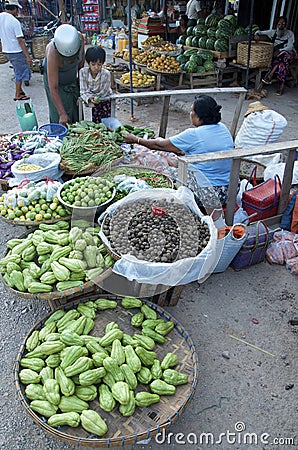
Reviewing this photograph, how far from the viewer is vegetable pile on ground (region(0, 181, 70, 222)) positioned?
3.25m

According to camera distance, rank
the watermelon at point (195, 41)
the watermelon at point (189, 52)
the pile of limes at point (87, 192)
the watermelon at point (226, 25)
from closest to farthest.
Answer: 1. the pile of limes at point (87, 192)
2. the watermelon at point (189, 52)
3. the watermelon at point (226, 25)
4. the watermelon at point (195, 41)

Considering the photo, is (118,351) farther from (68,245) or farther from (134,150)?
(134,150)

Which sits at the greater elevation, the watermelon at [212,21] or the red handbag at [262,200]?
the watermelon at [212,21]

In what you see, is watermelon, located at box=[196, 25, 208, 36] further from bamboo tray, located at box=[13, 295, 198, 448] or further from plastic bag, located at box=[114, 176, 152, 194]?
bamboo tray, located at box=[13, 295, 198, 448]

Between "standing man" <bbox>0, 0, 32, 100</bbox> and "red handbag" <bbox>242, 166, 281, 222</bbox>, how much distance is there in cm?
624

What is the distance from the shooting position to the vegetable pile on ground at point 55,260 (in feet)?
8.41

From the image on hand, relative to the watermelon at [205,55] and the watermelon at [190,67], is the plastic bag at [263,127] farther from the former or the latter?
the watermelon at [205,55]

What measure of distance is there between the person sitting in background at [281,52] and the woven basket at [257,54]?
24 cm

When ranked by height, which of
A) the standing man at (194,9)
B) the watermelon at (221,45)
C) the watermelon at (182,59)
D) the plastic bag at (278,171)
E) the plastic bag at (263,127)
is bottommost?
the plastic bag at (278,171)

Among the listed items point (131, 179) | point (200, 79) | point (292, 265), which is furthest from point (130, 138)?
point (200, 79)

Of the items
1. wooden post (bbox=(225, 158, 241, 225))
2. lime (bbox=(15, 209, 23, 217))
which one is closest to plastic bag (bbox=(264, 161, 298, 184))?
wooden post (bbox=(225, 158, 241, 225))

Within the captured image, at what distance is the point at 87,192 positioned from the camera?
322cm

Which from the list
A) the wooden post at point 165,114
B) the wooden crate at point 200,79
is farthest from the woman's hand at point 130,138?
the wooden crate at point 200,79

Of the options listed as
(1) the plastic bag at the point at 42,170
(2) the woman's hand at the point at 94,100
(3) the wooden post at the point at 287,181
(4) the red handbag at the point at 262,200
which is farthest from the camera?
(2) the woman's hand at the point at 94,100
